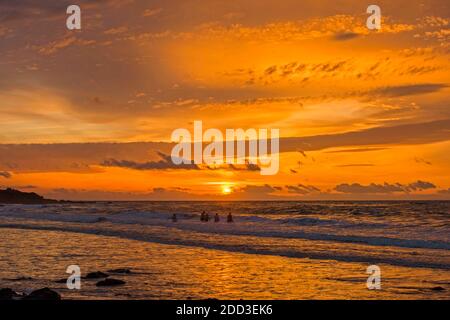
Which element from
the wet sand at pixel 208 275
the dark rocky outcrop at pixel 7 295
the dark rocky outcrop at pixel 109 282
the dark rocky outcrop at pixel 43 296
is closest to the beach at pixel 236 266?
the wet sand at pixel 208 275

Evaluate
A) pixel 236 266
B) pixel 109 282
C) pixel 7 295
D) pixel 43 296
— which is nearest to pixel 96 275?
pixel 109 282

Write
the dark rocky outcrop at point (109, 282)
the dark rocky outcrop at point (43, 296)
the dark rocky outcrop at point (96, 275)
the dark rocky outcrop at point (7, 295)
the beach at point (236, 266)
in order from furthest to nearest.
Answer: the dark rocky outcrop at point (96, 275)
the dark rocky outcrop at point (109, 282)
the beach at point (236, 266)
the dark rocky outcrop at point (7, 295)
the dark rocky outcrop at point (43, 296)

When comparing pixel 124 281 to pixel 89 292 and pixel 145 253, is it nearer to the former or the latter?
pixel 89 292

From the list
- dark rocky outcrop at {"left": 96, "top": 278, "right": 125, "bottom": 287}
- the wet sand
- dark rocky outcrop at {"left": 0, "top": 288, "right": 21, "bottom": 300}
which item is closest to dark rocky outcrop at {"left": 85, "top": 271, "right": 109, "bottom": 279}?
the wet sand

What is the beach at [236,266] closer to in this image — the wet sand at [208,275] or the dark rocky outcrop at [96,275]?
the wet sand at [208,275]

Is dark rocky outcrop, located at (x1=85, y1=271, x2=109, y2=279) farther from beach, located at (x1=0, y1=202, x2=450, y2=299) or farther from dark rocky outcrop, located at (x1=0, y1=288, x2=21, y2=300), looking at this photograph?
dark rocky outcrop, located at (x1=0, y1=288, x2=21, y2=300)

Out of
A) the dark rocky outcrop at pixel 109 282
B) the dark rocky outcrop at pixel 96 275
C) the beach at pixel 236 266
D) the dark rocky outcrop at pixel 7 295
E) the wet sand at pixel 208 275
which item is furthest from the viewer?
the dark rocky outcrop at pixel 96 275

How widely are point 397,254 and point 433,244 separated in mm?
6889

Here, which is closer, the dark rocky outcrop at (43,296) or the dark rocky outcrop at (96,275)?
the dark rocky outcrop at (43,296)

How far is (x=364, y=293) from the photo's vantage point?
1781cm

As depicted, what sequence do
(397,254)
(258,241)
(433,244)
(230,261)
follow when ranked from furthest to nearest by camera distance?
(258,241)
(433,244)
(397,254)
(230,261)

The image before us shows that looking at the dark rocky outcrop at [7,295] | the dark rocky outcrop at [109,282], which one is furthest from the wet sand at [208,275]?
the dark rocky outcrop at [7,295]

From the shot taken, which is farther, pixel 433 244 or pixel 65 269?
pixel 433 244
